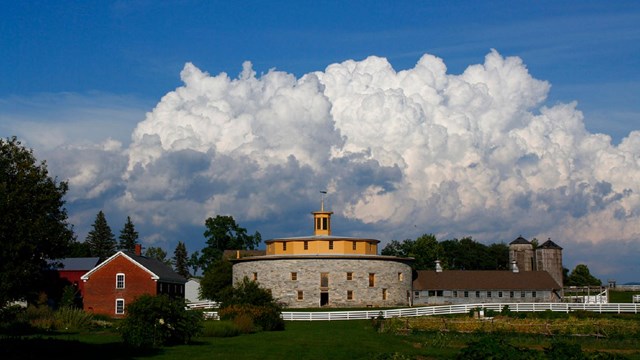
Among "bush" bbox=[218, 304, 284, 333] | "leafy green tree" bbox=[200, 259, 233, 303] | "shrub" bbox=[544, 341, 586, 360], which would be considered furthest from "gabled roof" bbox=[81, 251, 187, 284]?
"shrub" bbox=[544, 341, 586, 360]

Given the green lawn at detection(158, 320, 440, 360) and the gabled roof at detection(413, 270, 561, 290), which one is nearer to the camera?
the green lawn at detection(158, 320, 440, 360)

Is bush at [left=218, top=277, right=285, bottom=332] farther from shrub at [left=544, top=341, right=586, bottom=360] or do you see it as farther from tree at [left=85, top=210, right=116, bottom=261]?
tree at [left=85, top=210, right=116, bottom=261]

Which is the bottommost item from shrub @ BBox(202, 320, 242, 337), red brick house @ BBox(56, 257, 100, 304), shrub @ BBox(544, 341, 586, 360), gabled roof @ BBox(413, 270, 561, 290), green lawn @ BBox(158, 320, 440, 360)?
green lawn @ BBox(158, 320, 440, 360)

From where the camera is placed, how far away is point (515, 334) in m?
42.5

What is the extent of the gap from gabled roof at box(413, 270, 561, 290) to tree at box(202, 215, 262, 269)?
4794 centimetres

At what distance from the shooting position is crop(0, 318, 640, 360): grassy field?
29016 millimetres

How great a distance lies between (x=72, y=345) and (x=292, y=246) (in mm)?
51679

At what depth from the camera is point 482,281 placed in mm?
86750

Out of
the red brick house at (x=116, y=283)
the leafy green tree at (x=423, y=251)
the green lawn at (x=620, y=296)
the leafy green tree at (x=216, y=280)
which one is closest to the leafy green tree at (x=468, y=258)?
the leafy green tree at (x=423, y=251)

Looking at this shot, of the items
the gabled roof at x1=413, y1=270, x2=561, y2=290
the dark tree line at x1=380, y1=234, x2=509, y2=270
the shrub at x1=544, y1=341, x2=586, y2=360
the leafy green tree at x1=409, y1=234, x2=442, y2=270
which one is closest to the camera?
the shrub at x1=544, y1=341, x2=586, y2=360

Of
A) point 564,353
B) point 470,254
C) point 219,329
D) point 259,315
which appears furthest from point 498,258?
point 564,353

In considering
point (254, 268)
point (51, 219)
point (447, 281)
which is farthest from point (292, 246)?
point (51, 219)

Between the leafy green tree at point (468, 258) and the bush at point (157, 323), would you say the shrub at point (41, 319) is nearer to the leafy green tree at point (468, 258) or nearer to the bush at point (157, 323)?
the bush at point (157, 323)

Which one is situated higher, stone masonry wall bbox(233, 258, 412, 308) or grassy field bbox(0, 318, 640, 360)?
stone masonry wall bbox(233, 258, 412, 308)
